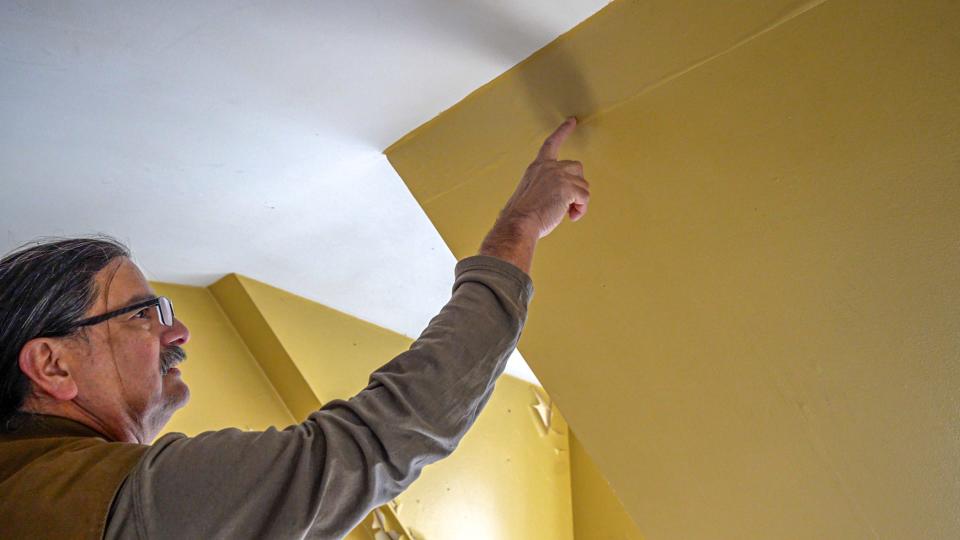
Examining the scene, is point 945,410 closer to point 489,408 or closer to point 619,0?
point 619,0

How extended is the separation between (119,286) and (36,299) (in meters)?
0.13

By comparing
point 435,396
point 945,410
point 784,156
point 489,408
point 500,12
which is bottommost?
point 945,410

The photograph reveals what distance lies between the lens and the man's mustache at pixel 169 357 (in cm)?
145

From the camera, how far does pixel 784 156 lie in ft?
5.21

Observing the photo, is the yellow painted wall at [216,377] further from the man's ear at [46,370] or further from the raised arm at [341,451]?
the raised arm at [341,451]

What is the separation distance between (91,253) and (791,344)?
1.29 metres

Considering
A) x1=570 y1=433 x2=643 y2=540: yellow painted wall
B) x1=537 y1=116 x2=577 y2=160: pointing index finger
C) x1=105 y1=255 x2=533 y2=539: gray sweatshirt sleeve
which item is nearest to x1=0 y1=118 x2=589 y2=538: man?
x1=105 y1=255 x2=533 y2=539: gray sweatshirt sleeve

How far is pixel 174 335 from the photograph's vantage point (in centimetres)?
146

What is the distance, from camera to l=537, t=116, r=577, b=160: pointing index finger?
5.40ft

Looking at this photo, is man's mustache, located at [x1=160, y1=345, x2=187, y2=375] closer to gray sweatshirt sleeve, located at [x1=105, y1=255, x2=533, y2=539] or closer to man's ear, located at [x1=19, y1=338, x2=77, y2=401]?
man's ear, located at [x1=19, y1=338, x2=77, y2=401]

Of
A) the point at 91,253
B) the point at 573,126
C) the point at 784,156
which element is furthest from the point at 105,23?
the point at 784,156

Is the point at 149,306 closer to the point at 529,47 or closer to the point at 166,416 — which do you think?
the point at 166,416

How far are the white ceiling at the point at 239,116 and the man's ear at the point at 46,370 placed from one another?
0.65 meters

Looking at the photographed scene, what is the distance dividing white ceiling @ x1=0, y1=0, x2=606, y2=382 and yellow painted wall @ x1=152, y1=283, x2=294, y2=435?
0.14 meters
